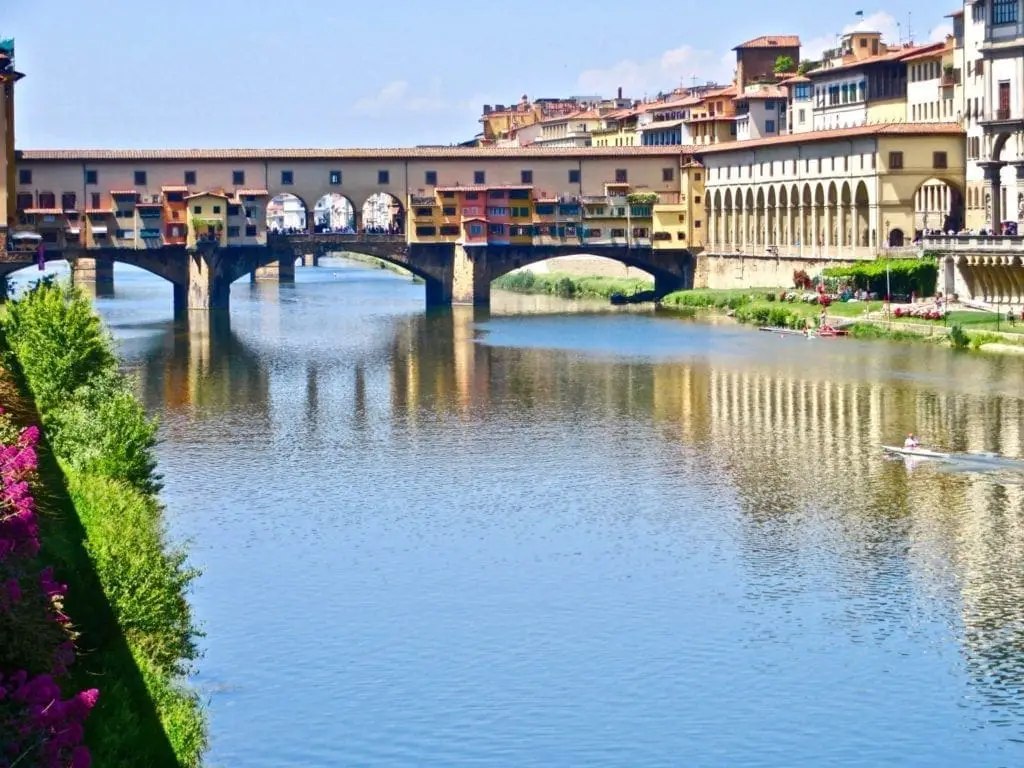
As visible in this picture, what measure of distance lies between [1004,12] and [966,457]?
138 ft

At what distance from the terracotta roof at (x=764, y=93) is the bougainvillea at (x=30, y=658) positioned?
100 meters

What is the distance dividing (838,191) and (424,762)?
72771 millimetres

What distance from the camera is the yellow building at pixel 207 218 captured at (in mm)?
102312

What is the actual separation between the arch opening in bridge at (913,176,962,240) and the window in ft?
29.0

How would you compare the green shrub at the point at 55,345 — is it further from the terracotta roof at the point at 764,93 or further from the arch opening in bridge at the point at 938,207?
the terracotta roof at the point at 764,93

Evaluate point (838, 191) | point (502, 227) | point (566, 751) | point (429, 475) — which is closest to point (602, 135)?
point (502, 227)

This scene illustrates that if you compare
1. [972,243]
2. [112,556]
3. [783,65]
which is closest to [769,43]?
[783,65]

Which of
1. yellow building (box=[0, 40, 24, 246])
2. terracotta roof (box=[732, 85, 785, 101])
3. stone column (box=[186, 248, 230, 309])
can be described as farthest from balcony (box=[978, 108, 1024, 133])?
stone column (box=[186, 248, 230, 309])

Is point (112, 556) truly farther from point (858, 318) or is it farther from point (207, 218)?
point (207, 218)

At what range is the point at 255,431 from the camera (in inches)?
2072

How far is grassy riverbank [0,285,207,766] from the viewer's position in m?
22.1

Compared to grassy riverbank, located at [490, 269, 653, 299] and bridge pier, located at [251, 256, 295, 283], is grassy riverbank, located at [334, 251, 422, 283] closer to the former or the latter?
bridge pier, located at [251, 256, 295, 283]

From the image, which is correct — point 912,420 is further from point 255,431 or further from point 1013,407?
point 255,431

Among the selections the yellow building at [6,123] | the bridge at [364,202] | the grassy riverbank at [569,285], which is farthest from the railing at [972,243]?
the yellow building at [6,123]
